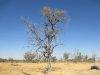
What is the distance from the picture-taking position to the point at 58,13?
39.8 ft

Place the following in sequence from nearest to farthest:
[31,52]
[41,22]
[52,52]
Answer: [31,52] < [52,52] < [41,22]

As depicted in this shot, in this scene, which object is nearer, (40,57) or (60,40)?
(40,57)

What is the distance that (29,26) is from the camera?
11.9m

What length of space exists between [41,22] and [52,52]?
4.97 metres

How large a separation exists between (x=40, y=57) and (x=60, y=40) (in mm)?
3772

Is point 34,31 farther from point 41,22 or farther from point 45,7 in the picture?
point 45,7

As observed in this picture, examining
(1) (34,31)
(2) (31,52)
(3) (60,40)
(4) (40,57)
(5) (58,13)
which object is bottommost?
(4) (40,57)

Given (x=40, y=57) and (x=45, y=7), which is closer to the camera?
(x=40, y=57)

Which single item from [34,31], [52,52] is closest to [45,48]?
[52,52]

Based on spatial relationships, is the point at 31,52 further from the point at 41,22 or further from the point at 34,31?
the point at 41,22

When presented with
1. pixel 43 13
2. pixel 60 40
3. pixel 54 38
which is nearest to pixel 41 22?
pixel 43 13

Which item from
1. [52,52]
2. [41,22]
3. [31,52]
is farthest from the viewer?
[41,22]

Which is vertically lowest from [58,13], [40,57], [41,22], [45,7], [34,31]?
[40,57]

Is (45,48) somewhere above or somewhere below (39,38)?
below
